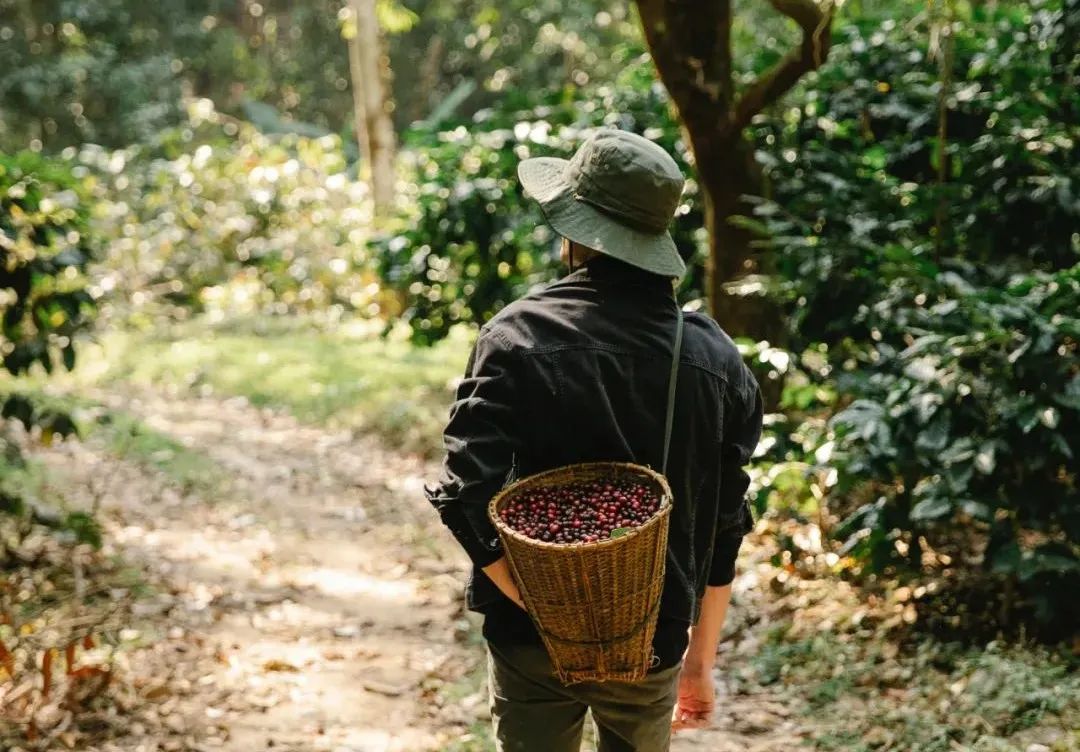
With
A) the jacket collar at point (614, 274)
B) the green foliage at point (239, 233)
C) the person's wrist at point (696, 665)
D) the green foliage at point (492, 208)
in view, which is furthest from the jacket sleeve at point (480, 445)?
the green foliage at point (239, 233)

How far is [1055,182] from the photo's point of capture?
4.24 m

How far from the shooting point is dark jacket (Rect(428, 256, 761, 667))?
1.86 metres

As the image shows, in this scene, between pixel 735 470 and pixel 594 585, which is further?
pixel 735 470

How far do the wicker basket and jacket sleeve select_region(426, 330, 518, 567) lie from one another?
7 centimetres

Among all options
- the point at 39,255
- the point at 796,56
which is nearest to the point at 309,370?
the point at 39,255

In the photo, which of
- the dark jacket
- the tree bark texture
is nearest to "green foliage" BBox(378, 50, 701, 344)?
the tree bark texture

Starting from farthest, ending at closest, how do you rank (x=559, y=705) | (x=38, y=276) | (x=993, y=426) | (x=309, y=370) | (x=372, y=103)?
(x=372, y=103)
(x=309, y=370)
(x=38, y=276)
(x=993, y=426)
(x=559, y=705)

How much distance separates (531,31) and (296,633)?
17.4m

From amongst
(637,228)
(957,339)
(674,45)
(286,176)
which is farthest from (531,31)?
(637,228)

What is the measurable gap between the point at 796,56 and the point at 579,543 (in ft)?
11.4

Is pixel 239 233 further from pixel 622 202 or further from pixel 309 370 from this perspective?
pixel 622 202

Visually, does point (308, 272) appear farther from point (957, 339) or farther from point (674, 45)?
point (957, 339)

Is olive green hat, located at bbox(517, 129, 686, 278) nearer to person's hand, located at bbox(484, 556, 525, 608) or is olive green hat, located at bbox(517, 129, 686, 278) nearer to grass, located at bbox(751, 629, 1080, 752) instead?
person's hand, located at bbox(484, 556, 525, 608)

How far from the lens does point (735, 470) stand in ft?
6.89
